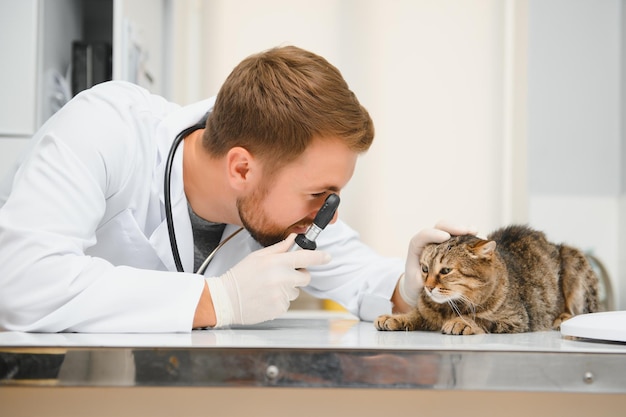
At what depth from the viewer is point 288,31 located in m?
2.76

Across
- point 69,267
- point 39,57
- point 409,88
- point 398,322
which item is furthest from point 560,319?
point 409,88

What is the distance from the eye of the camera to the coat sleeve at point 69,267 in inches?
37.1

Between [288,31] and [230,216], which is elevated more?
[288,31]

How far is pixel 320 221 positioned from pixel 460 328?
294 mm

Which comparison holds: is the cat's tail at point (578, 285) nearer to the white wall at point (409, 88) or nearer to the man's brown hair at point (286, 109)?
the man's brown hair at point (286, 109)

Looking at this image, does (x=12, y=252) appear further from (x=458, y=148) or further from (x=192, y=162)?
(x=458, y=148)

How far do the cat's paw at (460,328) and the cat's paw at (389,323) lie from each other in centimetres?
8

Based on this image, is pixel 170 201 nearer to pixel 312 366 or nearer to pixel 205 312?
pixel 205 312

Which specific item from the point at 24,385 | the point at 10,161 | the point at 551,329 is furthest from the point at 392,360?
the point at 10,161

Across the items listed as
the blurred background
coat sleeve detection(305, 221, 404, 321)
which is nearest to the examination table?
coat sleeve detection(305, 221, 404, 321)

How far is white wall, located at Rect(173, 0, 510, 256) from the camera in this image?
2.75 m

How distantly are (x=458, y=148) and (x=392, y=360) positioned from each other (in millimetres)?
2143

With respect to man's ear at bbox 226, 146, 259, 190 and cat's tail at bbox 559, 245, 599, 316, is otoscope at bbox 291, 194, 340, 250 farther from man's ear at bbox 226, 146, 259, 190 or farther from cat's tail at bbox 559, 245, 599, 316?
cat's tail at bbox 559, 245, 599, 316

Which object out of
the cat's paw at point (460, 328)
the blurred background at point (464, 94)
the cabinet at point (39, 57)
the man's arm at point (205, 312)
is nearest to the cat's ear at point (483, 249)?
the cat's paw at point (460, 328)
